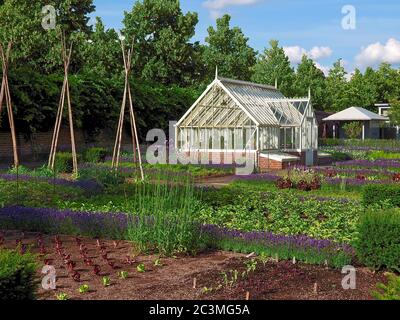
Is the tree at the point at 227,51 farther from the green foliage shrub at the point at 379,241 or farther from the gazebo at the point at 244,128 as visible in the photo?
the green foliage shrub at the point at 379,241

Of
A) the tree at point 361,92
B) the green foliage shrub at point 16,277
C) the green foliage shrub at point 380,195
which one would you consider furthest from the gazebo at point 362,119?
the green foliage shrub at point 16,277

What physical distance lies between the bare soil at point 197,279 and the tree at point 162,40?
3014cm

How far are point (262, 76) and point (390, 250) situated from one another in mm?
37763

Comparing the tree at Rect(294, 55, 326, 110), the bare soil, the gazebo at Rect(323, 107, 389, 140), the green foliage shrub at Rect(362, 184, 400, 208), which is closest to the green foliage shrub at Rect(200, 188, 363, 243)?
the green foliage shrub at Rect(362, 184, 400, 208)

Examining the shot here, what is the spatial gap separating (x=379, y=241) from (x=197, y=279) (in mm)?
2170

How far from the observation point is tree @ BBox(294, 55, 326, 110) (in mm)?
49062

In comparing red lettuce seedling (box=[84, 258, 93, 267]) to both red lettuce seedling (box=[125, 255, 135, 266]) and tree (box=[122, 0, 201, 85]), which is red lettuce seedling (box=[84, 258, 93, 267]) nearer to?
red lettuce seedling (box=[125, 255, 135, 266])

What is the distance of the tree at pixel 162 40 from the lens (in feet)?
121

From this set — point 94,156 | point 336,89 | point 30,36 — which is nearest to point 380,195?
point 94,156

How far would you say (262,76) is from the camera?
43.8 meters

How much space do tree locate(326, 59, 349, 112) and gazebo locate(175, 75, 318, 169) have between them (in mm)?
26959
